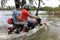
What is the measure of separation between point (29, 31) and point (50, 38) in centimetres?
99

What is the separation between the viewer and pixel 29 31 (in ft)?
39.2

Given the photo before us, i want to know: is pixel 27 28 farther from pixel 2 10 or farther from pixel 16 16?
pixel 2 10

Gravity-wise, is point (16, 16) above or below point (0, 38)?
above

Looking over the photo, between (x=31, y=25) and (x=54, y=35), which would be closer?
(x=31, y=25)

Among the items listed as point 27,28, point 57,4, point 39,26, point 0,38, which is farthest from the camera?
point 57,4

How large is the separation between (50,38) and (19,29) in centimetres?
137

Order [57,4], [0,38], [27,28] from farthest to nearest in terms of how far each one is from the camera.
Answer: [57,4], [27,28], [0,38]

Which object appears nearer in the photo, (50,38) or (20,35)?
(20,35)

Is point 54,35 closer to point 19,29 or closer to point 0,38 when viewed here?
point 19,29

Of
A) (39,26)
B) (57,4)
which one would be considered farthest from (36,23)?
(57,4)

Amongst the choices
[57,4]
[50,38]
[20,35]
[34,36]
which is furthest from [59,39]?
[57,4]

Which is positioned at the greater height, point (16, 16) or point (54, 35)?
point (16, 16)

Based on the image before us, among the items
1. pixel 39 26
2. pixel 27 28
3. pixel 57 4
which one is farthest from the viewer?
pixel 57 4

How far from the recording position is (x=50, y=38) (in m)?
12.4
